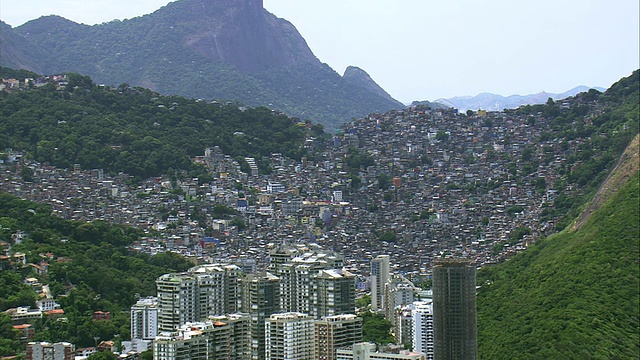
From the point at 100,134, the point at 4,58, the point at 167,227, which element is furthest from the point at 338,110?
the point at 167,227

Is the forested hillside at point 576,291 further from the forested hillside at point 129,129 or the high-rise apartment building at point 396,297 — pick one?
the forested hillside at point 129,129

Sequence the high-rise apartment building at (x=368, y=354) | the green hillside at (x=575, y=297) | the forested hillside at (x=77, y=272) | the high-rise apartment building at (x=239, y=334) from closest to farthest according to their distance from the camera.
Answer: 1. the high-rise apartment building at (x=368, y=354)
2. the green hillside at (x=575, y=297)
3. the high-rise apartment building at (x=239, y=334)
4. the forested hillside at (x=77, y=272)

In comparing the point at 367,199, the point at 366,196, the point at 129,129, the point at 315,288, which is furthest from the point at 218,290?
the point at 129,129

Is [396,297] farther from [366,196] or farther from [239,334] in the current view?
[366,196]

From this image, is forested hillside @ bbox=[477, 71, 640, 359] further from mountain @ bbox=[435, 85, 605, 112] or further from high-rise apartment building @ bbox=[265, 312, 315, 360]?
mountain @ bbox=[435, 85, 605, 112]

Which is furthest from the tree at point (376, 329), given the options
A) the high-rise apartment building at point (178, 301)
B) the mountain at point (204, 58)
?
the mountain at point (204, 58)

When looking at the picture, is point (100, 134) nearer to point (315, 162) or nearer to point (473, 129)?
point (315, 162)
